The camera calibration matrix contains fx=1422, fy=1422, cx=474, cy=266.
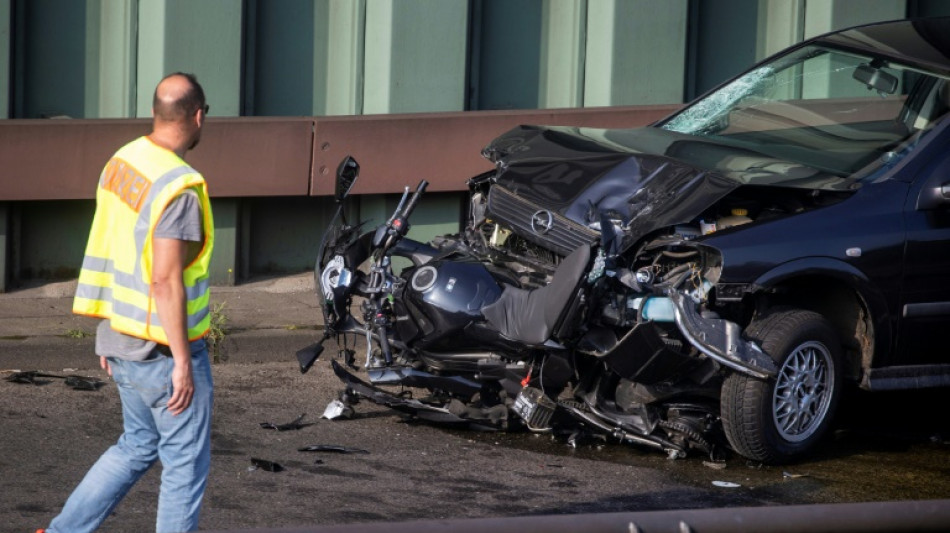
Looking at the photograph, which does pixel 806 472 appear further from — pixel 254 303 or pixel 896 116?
pixel 254 303

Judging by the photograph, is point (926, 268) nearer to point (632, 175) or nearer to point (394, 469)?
point (632, 175)

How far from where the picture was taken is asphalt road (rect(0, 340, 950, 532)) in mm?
5742

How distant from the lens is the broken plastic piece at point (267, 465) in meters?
6.27

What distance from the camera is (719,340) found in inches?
251

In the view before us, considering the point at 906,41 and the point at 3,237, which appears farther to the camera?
the point at 3,237

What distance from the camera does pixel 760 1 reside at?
12.0 meters

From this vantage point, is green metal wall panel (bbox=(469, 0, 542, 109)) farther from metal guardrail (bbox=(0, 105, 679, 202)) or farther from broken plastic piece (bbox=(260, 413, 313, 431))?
Answer: broken plastic piece (bbox=(260, 413, 313, 431))

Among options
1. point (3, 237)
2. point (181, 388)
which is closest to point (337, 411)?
point (181, 388)

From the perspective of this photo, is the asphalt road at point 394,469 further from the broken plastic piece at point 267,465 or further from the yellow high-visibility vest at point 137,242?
the yellow high-visibility vest at point 137,242

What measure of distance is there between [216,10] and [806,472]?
5286 millimetres

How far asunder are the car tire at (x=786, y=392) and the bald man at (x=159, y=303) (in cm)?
287

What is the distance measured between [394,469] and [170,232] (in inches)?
91.1

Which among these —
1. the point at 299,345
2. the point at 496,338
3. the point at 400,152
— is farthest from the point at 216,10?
the point at 496,338

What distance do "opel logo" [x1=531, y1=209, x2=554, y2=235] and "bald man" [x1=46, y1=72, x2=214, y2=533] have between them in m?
2.43
